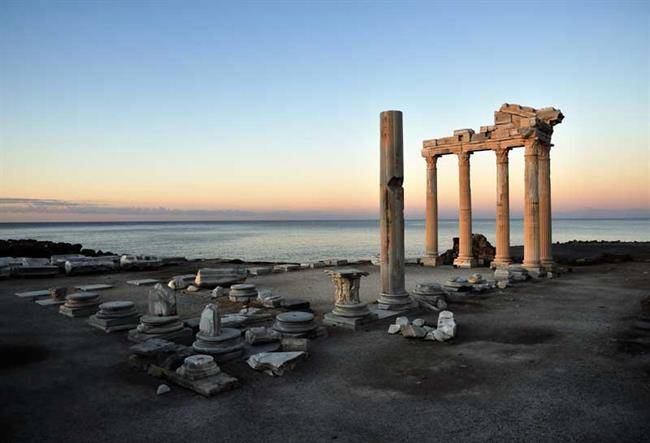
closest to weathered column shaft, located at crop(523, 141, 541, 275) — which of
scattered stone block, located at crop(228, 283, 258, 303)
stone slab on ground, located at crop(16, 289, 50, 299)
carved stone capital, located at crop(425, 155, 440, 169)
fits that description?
carved stone capital, located at crop(425, 155, 440, 169)

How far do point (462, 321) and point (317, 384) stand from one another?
5638 millimetres

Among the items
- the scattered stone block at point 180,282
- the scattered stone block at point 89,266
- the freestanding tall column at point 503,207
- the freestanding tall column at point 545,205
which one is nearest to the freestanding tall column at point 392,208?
the scattered stone block at point 180,282

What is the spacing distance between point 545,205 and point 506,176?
7.53 feet

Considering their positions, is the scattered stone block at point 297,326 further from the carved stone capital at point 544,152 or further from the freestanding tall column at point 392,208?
the carved stone capital at point 544,152

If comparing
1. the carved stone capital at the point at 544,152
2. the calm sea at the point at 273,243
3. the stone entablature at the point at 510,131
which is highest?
the stone entablature at the point at 510,131

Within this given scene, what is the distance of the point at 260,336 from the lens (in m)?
9.09

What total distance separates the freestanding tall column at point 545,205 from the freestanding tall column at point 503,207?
4.97ft

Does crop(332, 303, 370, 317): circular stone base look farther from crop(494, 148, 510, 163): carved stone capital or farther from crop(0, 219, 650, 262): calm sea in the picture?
crop(0, 219, 650, 262): calm sea

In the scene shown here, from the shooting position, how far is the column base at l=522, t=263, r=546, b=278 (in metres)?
19.2

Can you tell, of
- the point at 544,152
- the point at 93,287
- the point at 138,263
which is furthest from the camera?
the point at 138,263

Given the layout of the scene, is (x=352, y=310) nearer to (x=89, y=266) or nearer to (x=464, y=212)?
(x=464, y=212)

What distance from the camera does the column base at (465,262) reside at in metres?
23.3

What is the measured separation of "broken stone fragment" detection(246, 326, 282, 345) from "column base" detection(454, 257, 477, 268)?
16.4 meters

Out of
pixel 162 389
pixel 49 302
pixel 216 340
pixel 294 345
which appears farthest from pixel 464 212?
pixel 162 389
